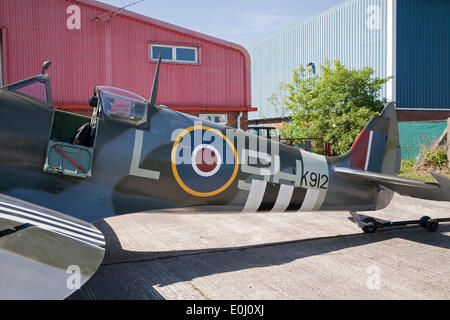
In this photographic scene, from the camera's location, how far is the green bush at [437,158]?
527 inches

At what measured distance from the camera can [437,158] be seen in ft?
44.3

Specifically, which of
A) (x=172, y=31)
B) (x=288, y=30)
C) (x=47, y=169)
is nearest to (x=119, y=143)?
(x=47, y=169)

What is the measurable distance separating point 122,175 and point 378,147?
4180mm

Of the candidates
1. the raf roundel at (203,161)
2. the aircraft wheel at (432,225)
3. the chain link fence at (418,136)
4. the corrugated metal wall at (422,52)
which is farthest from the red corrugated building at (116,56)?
the aircraft wheel at (432,225)

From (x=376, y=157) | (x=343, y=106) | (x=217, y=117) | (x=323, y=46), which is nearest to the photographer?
(x=376, y=157)

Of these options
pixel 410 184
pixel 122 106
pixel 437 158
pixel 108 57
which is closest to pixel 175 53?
pixel 108 57

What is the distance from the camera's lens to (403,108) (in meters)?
21.1

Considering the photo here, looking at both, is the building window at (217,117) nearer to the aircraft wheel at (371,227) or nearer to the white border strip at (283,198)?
the aircraft wheel at (371,227)

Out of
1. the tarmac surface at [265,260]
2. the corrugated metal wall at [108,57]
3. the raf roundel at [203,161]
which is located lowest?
the tarmac surface at [265,260]

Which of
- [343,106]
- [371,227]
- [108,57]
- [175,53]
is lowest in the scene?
[371,227]

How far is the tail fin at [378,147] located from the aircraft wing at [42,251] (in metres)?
4.27

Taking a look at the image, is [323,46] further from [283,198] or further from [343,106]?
[283,198]
